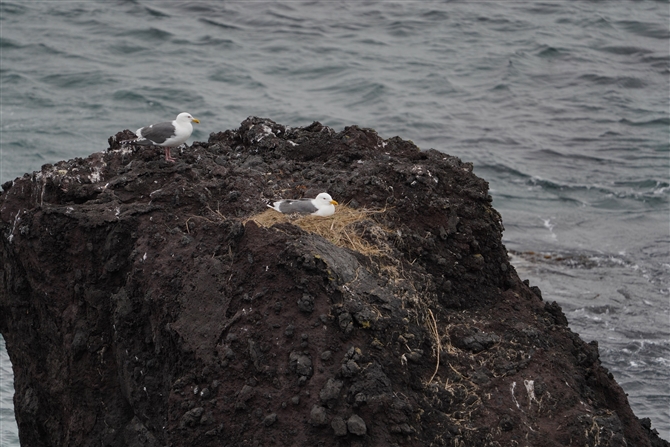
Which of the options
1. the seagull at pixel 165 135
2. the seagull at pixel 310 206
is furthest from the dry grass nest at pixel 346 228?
the seagull at pixel 165 135

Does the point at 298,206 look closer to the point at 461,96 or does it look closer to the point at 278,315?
the point at 278,315

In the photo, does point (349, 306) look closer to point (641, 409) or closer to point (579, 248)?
point (641, 409)

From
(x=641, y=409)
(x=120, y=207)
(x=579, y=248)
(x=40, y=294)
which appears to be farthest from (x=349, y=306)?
(x=579, y=248)

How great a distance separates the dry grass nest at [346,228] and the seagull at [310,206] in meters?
0.05

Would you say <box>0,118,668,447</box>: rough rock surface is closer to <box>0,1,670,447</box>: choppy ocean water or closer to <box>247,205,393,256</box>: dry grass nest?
<box>247,205,393,256</box>: dry grass nest

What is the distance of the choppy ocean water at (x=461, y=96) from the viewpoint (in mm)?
15555

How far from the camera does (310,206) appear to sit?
7.63m

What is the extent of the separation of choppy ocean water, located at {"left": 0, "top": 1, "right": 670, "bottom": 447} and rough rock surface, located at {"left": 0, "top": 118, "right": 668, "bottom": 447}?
15.0 ft

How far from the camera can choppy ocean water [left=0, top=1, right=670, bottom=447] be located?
15555mm

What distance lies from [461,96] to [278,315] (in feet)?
65.1

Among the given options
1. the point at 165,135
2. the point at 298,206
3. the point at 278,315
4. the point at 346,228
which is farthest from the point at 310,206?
the point at 165,135

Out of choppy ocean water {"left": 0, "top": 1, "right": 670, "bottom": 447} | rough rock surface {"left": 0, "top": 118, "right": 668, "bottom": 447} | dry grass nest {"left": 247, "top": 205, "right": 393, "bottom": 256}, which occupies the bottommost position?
choppy ocean water {"left": 0, "top": 1, "right": 670, "bottom": 447}

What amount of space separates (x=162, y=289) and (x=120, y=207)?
A: 1143 millimetres

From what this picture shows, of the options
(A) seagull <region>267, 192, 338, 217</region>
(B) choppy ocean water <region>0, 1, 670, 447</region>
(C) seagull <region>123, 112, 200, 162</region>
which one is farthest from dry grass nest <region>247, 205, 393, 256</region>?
(B) choppy ocean water <region>0, 1, 670, 447</region>
